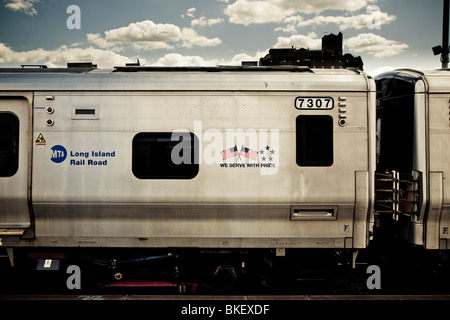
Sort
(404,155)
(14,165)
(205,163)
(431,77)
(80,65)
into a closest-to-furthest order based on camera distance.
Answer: (205,163), (14,165), (431,77), (404,155), (80,65)

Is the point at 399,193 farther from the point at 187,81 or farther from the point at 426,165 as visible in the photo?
the point at 187,81

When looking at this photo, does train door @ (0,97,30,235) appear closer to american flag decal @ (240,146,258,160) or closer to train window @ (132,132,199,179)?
train window @ (132,132,199,179)

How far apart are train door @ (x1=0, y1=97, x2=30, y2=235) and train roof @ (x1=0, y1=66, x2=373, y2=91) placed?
36cm

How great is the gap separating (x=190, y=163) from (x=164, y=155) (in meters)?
0.44

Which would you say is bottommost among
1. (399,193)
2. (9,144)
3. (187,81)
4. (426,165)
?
(399,193)

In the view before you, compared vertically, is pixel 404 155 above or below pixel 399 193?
above

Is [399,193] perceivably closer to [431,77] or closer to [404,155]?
[404,155]

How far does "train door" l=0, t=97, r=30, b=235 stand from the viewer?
5.61 metres

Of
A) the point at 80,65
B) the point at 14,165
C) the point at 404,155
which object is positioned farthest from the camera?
the point at 80,65

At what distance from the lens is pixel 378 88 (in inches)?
278

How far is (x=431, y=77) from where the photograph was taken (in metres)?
5.77

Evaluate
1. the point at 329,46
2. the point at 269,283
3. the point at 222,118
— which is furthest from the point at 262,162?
the point at 329,46

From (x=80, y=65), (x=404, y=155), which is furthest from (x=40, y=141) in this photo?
(x=404, y=155)

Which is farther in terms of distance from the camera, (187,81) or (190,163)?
(187,81)
